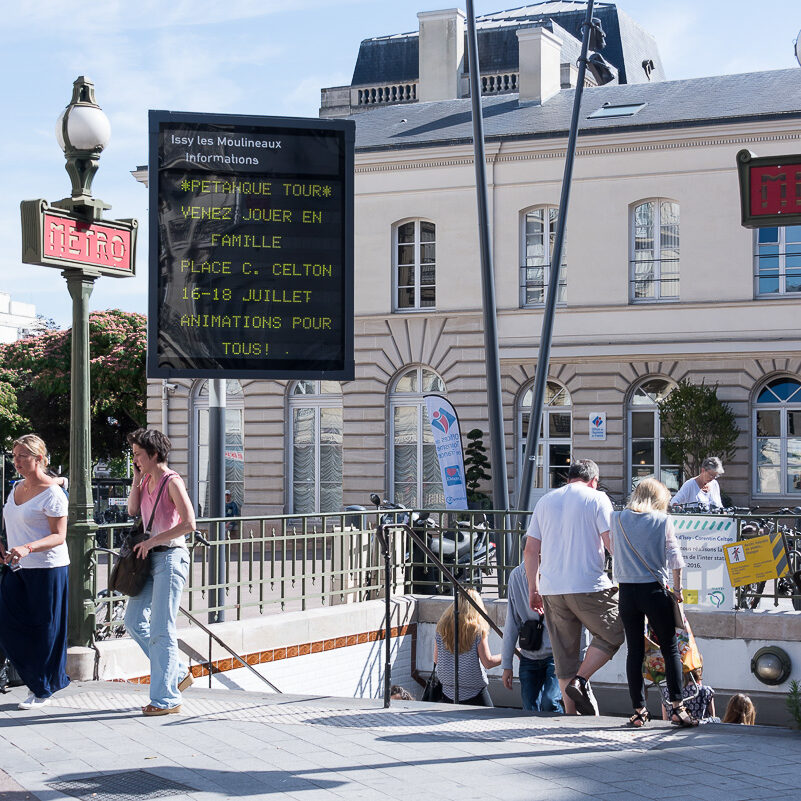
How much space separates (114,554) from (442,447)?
12.4 m

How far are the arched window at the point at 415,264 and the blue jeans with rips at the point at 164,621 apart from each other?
24.3 metres

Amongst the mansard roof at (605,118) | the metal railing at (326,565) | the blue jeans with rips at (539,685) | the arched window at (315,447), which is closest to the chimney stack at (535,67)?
the mansard roof at (605,118)

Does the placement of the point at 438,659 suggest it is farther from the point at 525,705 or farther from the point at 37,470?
the point at 37,470

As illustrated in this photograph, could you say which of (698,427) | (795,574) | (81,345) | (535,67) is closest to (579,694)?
(81,345)

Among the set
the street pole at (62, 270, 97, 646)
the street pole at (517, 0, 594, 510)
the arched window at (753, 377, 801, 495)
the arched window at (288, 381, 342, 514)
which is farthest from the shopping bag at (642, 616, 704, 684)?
the arched window at (288, 381, 342, 514)

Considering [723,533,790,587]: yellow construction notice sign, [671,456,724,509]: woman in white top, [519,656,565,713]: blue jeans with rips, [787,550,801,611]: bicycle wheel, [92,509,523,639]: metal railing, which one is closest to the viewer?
[519,656,565,713]: blue jeans with rips

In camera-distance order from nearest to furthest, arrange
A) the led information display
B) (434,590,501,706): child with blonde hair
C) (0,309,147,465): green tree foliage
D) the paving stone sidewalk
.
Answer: the paving stone sidewalk
(434,590,501,706): child with blonde hair
the led information display
(0,309,147,465): green tree foliage

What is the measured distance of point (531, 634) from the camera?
387 inches

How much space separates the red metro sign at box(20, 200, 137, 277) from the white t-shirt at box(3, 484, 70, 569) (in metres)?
1.94

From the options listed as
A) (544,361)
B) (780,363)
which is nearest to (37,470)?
(544,361)

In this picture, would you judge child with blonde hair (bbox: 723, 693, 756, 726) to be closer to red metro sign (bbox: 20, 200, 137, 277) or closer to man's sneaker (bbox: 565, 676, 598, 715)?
man's sneaker (bbox: 565, 676, 598, 715)

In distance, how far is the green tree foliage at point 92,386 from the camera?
4266cm

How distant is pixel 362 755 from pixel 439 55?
42407mm

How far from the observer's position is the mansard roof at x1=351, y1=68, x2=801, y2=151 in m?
29.7
